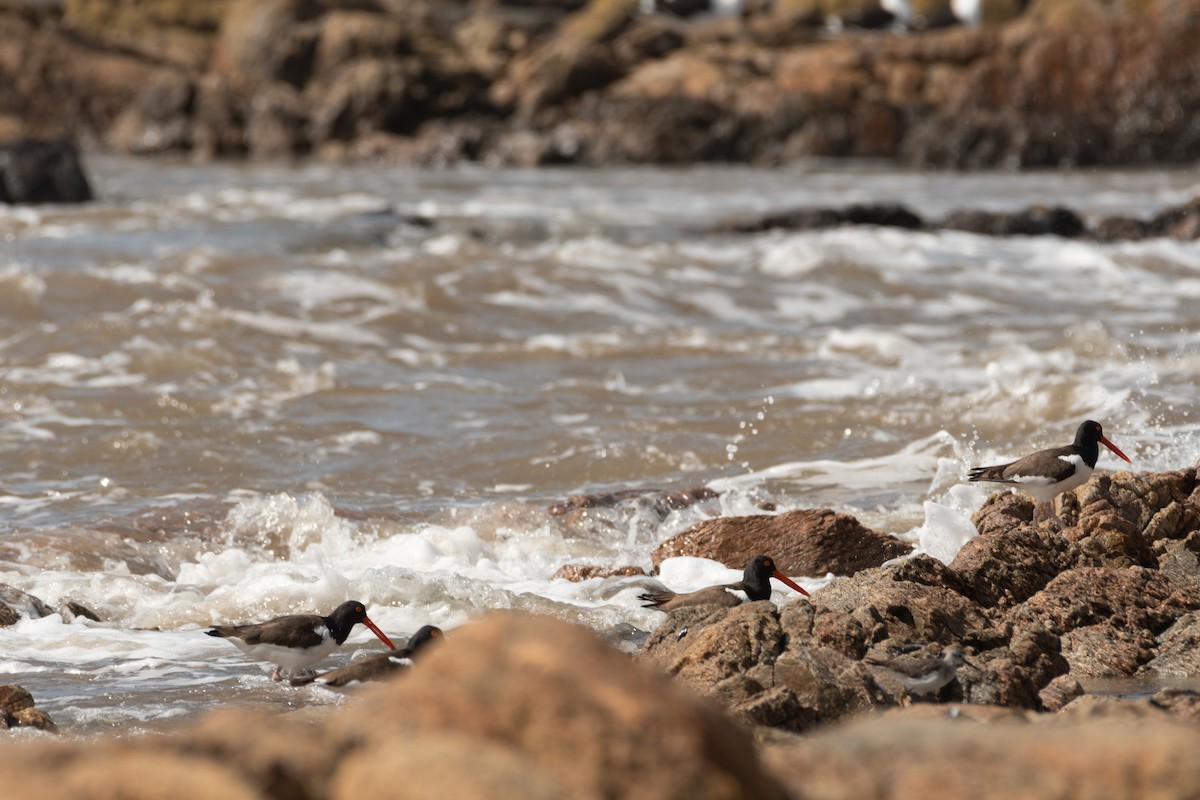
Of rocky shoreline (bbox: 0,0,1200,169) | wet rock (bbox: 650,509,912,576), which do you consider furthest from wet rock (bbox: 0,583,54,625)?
rocky shoreline (bbox: 0,0,1200,169)

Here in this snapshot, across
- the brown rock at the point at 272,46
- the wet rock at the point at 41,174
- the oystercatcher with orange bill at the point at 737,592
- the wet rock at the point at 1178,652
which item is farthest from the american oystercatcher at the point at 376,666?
the brown rock at the point at 272,46

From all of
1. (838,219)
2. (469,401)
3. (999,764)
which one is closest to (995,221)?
(838,219)

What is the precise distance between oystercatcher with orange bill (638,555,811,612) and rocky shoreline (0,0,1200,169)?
89.2ft

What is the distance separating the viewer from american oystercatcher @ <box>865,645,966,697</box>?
477 centimetres

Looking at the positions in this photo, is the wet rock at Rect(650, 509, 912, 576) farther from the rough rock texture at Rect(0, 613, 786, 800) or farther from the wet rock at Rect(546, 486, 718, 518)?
the rough rock texture at Rect(0, 613, 786, 800)

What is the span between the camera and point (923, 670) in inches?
189

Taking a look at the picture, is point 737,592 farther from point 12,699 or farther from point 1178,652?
point 12,699

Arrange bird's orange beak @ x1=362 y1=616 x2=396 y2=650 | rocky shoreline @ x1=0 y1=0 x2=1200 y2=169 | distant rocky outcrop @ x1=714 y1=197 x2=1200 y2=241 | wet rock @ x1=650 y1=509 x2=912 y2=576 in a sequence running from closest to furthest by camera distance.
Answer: bird's orange beak @ x1=362 y1=616 x2=396 y2=650 → wet rock @ x1=650 y1=509 x2=912 y2=576 → distant rocky outcrop @ x1=714 y1=197 x2=1200 y2=241 → rocky shoreline @ x1=0 y1=0 x2=1200 y2=169

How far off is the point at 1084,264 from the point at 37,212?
49.2 ft

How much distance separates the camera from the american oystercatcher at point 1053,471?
735 cm

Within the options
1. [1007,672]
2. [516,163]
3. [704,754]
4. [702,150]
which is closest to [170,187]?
[516,163]

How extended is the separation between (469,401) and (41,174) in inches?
A: 563

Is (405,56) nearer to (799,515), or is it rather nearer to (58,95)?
(58,95)

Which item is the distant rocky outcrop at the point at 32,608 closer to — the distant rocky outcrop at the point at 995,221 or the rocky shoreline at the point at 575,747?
the rocky shoreline at the point at 575,747
